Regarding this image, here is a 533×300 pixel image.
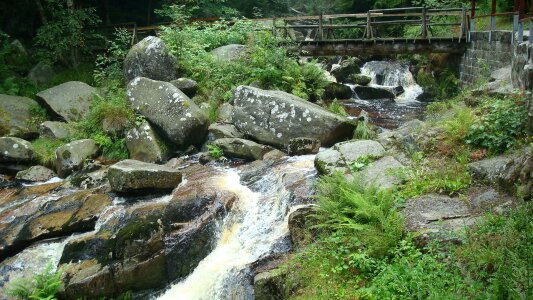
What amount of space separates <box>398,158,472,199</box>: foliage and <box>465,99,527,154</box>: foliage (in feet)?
2.35

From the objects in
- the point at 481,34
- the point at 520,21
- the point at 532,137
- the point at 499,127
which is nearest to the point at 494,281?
the point at 532,137

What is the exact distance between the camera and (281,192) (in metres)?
8.56

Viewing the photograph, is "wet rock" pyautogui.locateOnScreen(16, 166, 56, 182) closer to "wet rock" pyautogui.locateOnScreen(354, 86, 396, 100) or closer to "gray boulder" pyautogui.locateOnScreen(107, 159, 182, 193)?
"gray boulder" pyautogui.locateOnScreen(107, 159, 182, 193)

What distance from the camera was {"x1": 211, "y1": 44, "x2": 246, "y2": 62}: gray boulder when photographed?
596 inches

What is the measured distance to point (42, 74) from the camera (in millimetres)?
17391

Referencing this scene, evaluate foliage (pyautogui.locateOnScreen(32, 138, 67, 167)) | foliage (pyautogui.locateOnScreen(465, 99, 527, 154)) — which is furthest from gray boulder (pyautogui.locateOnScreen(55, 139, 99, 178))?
foliage (pyautogui.locateOnScreen(465, 99, 527, 154))

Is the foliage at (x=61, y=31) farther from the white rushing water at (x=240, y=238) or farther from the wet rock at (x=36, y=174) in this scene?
the white rushing water at (x=240, y=238)

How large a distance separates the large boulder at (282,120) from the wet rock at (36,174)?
5.32m

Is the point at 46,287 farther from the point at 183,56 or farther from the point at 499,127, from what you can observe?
the point at 183,56

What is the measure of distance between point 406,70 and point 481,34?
5.24 meters

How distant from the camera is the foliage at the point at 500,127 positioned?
7.74 metres

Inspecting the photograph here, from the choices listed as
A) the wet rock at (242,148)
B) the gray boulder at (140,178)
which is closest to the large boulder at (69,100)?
the wet rock at (242,148)

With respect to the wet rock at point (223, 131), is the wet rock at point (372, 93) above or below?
below

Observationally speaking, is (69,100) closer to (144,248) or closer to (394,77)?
(144,248)
